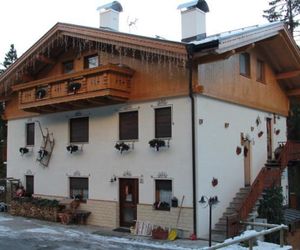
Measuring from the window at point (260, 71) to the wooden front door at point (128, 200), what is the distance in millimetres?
7741

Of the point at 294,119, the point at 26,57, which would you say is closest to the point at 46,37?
the point at 26,57

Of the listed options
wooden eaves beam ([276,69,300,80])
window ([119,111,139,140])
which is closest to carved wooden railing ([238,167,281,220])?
window ([119,111,139,140])

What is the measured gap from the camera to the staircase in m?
15.1

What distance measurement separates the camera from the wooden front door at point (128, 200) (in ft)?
56.2

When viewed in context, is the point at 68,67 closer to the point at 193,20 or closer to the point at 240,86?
the point at 193,20

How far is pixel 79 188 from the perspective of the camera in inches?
760

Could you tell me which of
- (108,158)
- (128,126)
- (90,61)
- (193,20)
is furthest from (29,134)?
(193,20)

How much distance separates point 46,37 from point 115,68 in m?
4.47

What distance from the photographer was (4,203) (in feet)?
73.9

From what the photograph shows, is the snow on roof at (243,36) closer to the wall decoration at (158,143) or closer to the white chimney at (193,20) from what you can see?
the white chimney at (193,20)

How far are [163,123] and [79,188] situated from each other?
17.1 feet

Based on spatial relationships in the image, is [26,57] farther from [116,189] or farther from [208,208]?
[208,208]

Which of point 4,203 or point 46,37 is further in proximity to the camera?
point 4,203

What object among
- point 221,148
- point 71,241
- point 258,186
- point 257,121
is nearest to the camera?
point 71,241
